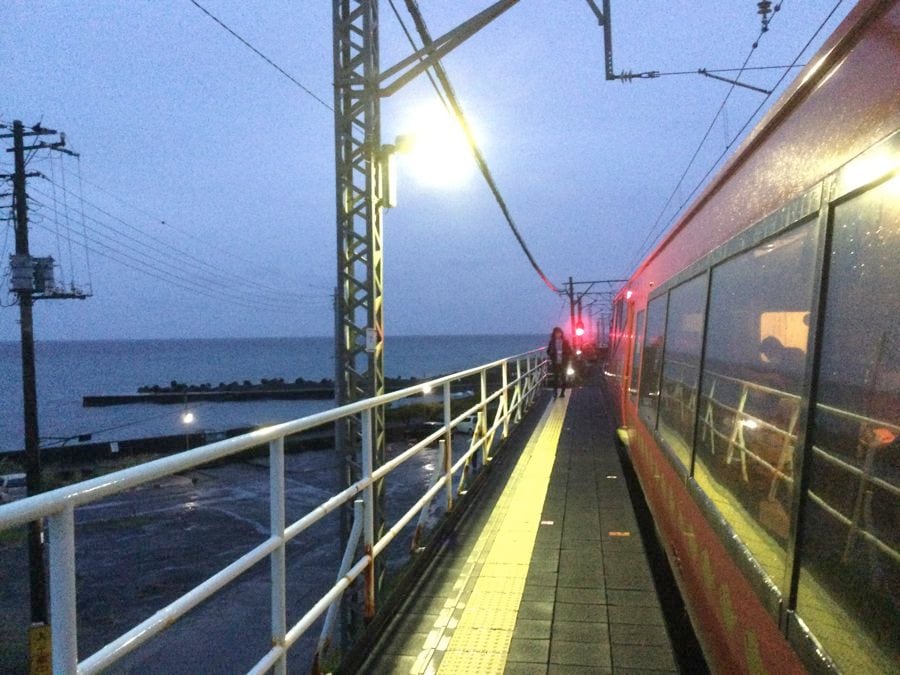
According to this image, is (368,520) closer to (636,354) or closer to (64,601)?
(64,601)

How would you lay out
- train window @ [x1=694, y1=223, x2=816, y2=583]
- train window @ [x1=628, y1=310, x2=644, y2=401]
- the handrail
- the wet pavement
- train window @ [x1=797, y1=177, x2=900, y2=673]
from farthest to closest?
1. the wet pavement
2. train window @ [x1=628, y1=310, x2=644, y2=401]
3. train window @ [x1=694, y1=223, x2=816, y2=583]
4. train window @ [x1=797, y1=177, x2=900, y2=673]
5. the handrail

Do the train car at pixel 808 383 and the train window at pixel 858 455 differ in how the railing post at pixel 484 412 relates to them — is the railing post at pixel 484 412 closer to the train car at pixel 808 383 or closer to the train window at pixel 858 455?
the train car at pixel 808 383

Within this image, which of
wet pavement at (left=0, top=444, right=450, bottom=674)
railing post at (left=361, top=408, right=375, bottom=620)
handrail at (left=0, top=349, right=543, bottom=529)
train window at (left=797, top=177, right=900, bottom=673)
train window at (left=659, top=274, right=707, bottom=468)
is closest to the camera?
handrail at (left=0, top=349, right=543, bottom=529)

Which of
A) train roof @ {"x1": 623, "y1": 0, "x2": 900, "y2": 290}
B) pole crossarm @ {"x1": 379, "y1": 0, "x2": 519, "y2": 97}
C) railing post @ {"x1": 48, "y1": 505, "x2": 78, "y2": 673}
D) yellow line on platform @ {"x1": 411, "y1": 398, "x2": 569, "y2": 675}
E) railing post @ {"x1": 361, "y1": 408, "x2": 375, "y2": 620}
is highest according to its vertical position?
pole crossarm @ {"x1": 379, "y1": 0, "x2": 519, "y2": 97}

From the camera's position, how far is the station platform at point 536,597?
3367 millimetres

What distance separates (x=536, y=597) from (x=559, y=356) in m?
13.9

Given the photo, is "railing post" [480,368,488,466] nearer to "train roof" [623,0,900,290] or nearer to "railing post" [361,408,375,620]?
"railing post" [361,408,375,620]

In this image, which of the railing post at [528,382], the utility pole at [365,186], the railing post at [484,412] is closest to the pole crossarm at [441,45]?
the utility pole at [365,186]

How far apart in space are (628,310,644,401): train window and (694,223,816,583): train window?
4.00m

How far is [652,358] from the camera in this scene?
21.1ft

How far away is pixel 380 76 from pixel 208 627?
41.3ft

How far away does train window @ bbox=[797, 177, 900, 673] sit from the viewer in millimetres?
1576

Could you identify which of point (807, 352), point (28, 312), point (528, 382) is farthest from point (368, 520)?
point (28, 312)

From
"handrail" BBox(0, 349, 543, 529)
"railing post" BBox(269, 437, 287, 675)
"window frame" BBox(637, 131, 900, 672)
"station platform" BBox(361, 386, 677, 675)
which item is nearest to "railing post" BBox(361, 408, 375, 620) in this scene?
"station platform" BBox(361, 386, 677, 675)
